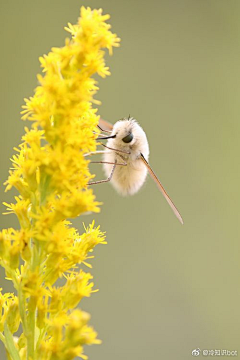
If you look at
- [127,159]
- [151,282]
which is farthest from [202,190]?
[127,159]

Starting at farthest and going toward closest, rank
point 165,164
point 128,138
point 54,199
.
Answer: point 165,164
point 128,138
point 54,199

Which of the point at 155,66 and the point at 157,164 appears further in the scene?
the point at 155,66

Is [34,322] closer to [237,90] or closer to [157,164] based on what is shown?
[157,164]

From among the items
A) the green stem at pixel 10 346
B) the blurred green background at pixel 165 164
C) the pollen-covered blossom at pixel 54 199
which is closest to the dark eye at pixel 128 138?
the pollen-covered blossom at pixel 54 199

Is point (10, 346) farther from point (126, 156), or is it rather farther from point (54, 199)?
point (126, 156)

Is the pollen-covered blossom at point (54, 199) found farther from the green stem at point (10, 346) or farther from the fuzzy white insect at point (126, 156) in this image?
the fuzzy white insect at point (126, 156)

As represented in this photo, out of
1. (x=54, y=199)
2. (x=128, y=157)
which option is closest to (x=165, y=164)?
(x=128, y=157)

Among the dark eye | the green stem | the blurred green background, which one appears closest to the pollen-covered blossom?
the green stem
